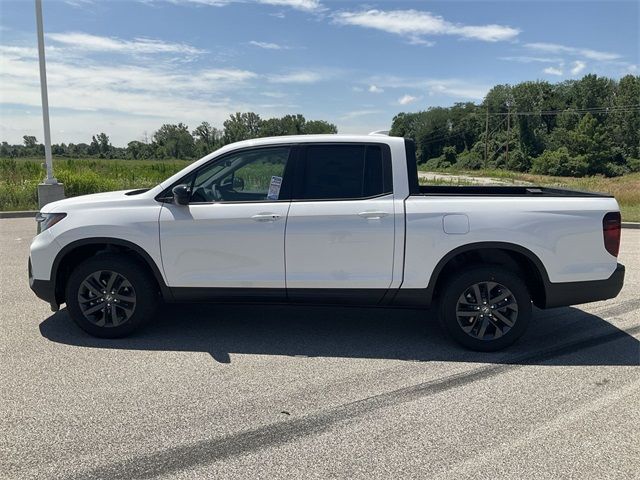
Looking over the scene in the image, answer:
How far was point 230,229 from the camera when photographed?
4508 millimetres

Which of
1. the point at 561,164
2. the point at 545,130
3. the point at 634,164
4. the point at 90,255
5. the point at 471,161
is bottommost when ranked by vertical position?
the point at 90,255

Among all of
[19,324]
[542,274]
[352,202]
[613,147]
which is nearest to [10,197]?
[19,324]

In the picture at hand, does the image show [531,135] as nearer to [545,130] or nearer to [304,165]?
[545,130]

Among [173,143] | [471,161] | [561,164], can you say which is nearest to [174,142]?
[173,143]

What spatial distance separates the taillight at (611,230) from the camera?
429 cm

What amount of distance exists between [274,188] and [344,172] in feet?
2.14

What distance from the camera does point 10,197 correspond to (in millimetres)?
14992

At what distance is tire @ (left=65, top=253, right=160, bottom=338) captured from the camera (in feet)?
15.3

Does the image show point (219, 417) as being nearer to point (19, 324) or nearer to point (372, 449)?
point (372, 449)

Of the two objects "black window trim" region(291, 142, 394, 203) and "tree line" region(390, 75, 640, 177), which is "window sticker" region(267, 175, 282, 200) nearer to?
"black window trim" region(291, 142, 394, 203)

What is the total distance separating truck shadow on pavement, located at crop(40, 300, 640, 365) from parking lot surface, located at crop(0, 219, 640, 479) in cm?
2

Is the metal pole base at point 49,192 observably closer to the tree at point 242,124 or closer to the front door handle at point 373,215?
the front door handle at point 373,215

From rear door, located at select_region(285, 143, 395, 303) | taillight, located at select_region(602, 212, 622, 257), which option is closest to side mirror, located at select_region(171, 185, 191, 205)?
rear door, located at select_region(285, 143, 395, 303)

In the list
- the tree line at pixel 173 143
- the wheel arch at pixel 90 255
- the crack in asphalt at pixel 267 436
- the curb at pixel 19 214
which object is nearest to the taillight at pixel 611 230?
the crack in asphalt at pixel 267 436
